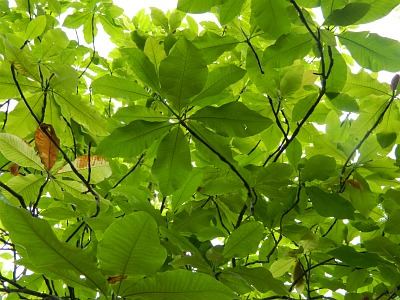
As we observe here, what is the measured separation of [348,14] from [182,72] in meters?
0.43

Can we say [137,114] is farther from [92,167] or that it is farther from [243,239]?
[243,239]

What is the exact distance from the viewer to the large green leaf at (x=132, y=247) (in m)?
0.70

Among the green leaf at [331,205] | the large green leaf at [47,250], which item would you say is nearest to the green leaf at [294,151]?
the green leaf at [331,205]

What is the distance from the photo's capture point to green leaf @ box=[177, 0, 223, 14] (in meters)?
1.22

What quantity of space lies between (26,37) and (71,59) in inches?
8.4

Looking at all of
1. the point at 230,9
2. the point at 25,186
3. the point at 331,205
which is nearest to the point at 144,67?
the point at 230,9

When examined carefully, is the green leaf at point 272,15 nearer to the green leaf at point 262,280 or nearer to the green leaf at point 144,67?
the green leaf at point 144,67

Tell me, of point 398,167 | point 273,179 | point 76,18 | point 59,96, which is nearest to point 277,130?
point 273,179

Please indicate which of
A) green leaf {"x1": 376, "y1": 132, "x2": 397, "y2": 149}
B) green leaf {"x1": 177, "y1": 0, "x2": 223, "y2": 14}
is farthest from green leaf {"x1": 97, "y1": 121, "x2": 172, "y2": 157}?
green leaf {"x1": 376, "y1": 132, "x2": 397, "y2": 149}

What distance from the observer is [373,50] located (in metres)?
1.26

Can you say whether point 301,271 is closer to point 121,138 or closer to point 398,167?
point 398,167

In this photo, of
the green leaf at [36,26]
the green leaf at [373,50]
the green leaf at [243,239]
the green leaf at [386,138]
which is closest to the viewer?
the green leaf at [243,239]

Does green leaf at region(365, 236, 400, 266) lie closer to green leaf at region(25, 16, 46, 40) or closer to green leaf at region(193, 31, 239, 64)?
green leaf at region(193, 31, 239, 64)

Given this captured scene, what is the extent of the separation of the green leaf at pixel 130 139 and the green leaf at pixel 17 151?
0.55 ft
